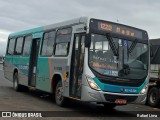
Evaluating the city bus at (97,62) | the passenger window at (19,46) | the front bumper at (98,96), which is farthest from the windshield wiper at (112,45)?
the passenger window at (19,46)

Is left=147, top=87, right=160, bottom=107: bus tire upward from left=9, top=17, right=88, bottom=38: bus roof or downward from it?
downward

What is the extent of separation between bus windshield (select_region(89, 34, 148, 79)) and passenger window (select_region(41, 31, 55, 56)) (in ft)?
10.1

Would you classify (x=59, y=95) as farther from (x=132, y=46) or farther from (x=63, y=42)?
(x=132, y=46)

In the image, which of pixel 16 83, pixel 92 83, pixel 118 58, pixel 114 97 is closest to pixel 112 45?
pixel 118 58

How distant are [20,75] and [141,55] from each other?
23.3 ft

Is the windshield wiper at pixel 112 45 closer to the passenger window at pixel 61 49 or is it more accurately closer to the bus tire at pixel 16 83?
the passenger window at pixel 61 49

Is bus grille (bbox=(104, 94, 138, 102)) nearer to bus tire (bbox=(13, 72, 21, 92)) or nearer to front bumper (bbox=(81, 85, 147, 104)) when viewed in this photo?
front bumper (bbox=(81, 85, 147, 104))

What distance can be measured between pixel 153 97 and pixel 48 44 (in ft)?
17.9

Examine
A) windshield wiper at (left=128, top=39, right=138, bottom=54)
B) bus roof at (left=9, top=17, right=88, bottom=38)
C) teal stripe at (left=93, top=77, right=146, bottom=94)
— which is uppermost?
bus roof at (left=9, top=17, right=88, bottom=38)

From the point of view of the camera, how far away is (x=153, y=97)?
53.7ft

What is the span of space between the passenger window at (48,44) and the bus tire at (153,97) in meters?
5.25

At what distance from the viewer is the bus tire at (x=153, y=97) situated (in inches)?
630

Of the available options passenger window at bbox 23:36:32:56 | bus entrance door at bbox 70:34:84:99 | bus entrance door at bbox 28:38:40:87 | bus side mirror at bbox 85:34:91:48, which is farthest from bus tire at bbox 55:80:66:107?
passenger window at bbox 23:36:32:56

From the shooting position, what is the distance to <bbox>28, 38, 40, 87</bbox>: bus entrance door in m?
15.6
